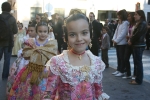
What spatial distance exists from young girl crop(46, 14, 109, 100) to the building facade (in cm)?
2411

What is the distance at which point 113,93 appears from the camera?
6.03 m

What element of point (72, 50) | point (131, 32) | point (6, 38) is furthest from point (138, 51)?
point (72, 50)

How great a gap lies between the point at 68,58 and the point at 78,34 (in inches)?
10.1

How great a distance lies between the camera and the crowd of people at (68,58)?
2418 mm

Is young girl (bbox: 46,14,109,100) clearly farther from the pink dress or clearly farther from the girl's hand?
the girl's hand

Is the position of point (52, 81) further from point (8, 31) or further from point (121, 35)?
point (121, 35)

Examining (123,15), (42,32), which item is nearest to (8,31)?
(42,32)

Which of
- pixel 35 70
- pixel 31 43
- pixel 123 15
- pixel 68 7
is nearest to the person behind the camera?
pixel 35 70

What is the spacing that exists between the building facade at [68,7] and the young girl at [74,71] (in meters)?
24.1

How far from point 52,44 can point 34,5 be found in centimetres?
2432

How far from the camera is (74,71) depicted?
2426mm

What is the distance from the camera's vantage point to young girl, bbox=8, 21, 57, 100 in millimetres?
4398

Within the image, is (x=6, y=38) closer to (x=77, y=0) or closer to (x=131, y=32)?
(x=131, y=32)

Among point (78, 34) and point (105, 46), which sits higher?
point (78, 34)
